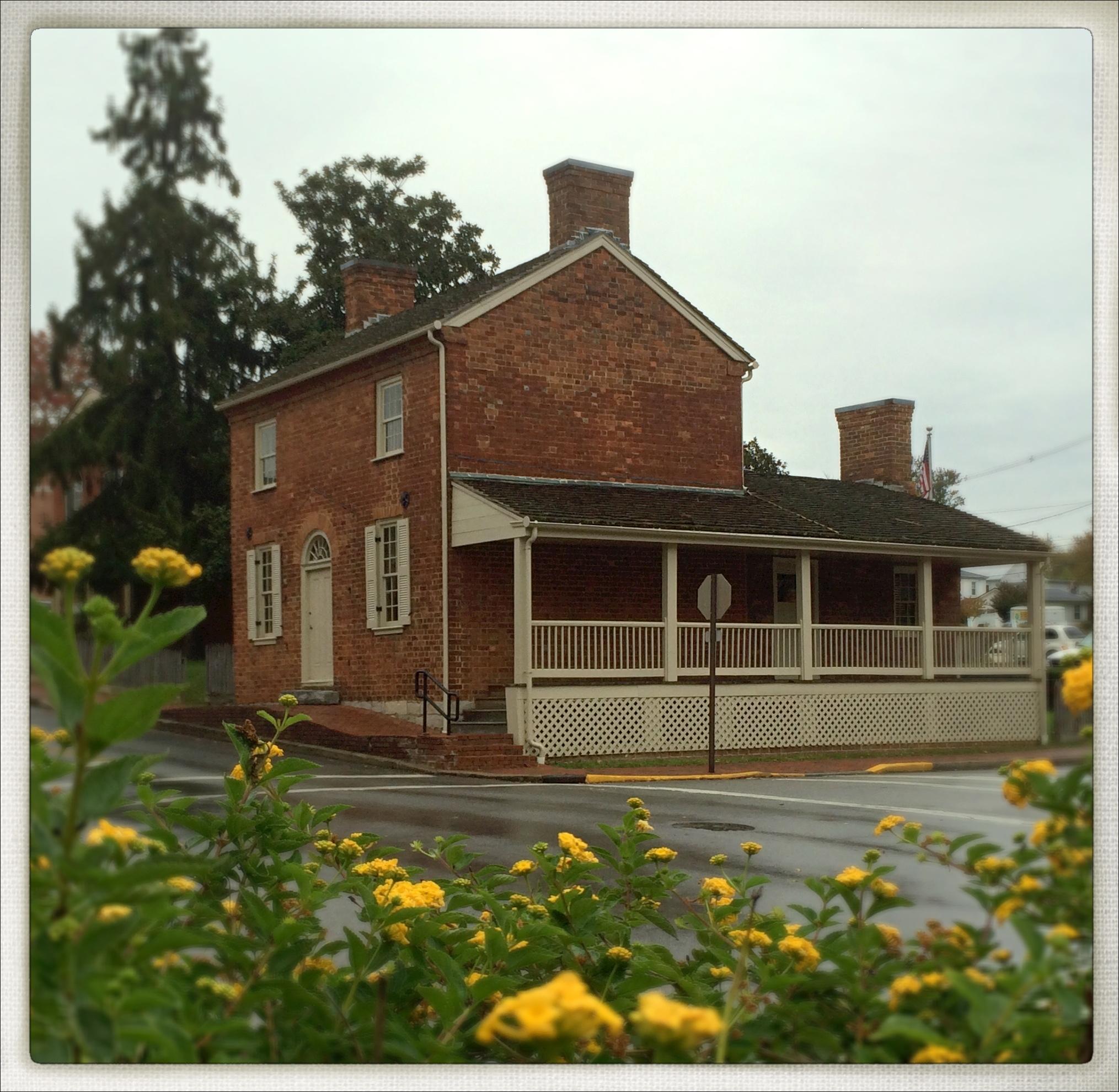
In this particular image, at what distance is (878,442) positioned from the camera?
2705 millimetres

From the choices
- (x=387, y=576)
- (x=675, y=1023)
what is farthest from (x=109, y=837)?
(x=387, y=576)

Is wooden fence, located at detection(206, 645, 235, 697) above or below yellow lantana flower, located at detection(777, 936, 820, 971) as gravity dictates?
above

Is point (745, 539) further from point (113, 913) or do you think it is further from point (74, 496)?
point (113, 913)

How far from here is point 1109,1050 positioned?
74.9 inches

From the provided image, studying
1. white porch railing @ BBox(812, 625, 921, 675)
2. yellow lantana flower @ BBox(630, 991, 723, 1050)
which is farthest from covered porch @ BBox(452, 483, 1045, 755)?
yellow lantana flower @ BBox(630, 991, 723, 1050)

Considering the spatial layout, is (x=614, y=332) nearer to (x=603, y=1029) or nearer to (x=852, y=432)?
(x=852, y=432)

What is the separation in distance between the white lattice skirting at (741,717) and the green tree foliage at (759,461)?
0.48 metres

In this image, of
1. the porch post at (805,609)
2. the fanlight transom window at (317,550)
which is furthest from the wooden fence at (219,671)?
the porch post at (805,609)

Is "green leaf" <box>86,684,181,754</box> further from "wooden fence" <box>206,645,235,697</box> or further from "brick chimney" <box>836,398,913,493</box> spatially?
"brick chimney" <box>836,398,913,493</box>

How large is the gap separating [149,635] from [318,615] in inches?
Answer: 45.0

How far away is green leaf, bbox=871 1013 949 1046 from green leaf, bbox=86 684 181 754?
3.27ft

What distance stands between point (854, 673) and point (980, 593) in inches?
18.4

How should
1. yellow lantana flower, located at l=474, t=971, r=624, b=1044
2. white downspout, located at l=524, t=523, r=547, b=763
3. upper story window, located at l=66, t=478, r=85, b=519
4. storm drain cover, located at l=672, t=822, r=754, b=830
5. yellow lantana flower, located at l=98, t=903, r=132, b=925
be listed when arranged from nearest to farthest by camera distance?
yellow lantana flower, located at l=474, t=971, r=624, b=1044 < yellow lantana flower, located at l=98, t=903, r=132, b=925 < upper story window, located at l=66, t=478, r=85, b=519 < white downspout, located at l=524, t=523, r=547, b=763 < storm drain cover, located at l=672, t=822, r=754, b=830

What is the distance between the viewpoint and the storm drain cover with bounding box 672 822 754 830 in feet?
10.4
